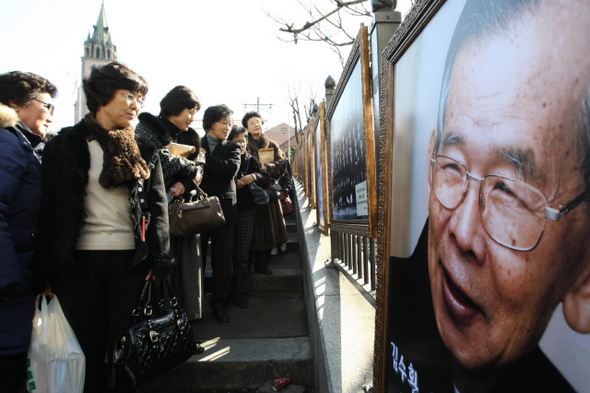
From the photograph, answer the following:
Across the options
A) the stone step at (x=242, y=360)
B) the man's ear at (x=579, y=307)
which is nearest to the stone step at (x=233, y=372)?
the stone step at (x=242, y=360)

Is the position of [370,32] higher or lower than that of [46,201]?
higher

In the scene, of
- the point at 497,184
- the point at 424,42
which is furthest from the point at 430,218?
the point at 424,42

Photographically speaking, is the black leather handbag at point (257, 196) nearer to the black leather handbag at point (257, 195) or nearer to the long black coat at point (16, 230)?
the black leather handbag at point (257, 195)

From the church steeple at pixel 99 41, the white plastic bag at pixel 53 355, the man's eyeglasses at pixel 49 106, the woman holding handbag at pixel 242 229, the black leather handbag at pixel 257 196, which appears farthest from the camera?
the church steeple at pixel 99 41

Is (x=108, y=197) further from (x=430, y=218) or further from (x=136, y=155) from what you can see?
(x=430, y=218)

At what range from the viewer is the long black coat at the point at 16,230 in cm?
203

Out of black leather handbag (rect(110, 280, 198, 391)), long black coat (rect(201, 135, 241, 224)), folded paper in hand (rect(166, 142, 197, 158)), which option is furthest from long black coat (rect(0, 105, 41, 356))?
long black coat (rect(201, 135, 241, 224))

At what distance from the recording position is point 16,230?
219 cm

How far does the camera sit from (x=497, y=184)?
0.74 m

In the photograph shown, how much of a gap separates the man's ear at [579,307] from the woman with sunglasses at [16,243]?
228 centimetres

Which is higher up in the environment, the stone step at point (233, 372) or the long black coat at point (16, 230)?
the long black coat at point (16, 230)

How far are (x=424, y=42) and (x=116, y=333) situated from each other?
2.28 m

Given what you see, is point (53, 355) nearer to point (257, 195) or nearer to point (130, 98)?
point (130, 98)

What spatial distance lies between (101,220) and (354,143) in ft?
5.10
